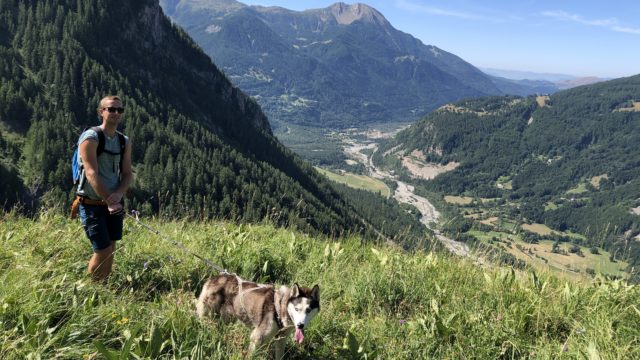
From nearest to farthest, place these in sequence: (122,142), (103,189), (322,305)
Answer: (103,189) → (322,305) → (122,142)

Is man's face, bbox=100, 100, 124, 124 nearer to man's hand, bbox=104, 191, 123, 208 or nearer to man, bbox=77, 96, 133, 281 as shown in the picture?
man, bbox=77, 96, 133, 281

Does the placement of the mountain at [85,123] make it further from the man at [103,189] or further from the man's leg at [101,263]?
the man's leg at [101,263]

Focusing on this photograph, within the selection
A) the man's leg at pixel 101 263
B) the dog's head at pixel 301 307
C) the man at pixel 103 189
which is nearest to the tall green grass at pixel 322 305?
the man's leg at pixel 101 263

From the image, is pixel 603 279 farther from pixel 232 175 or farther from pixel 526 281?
pixel 232 175

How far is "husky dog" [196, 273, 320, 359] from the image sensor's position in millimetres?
5012

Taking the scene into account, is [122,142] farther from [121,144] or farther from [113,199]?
[113,199]

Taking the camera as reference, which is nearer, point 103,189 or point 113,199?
point 103,189

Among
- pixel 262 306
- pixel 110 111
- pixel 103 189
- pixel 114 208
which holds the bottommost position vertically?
pixel 262 306

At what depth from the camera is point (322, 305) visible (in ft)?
22.5

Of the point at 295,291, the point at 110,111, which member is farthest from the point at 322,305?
the point at 110,111

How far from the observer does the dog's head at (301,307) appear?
489 cm

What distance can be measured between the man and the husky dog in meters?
1.96

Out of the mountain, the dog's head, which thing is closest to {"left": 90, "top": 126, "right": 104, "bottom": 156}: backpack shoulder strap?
the dog's head

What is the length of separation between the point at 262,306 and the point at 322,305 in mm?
1634
